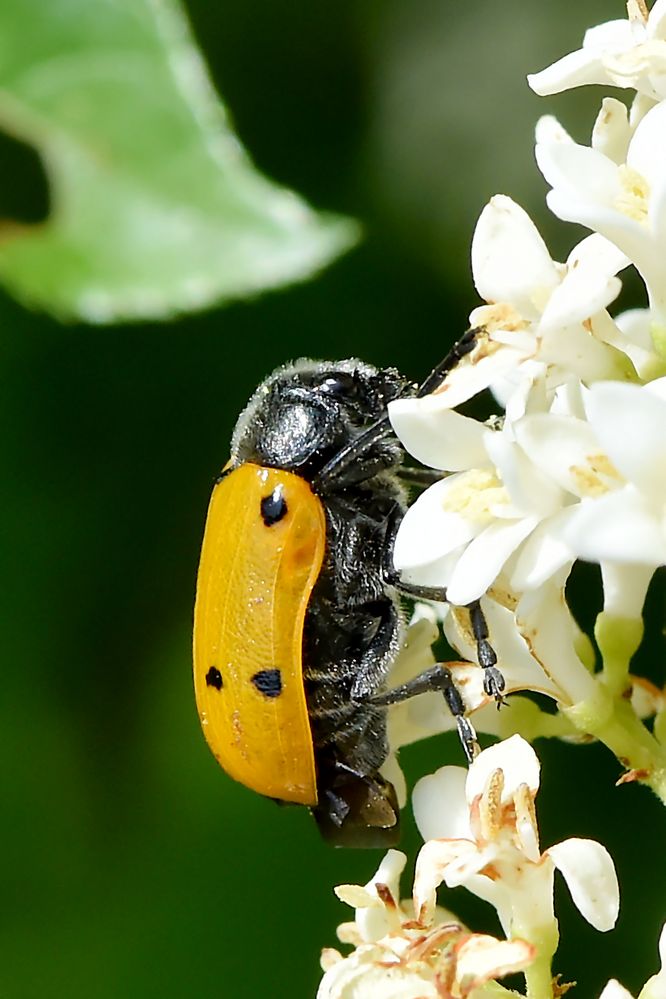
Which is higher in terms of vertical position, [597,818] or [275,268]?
[275,268]

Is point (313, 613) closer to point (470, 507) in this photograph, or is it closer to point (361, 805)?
point (361, 805)

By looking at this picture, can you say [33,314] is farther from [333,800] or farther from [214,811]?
[333,800]

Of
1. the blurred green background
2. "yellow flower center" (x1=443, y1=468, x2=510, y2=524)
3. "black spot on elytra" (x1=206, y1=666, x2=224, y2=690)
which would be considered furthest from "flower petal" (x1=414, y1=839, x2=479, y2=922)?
the blurred green background

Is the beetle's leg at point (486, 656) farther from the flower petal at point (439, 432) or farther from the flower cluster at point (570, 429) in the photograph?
the flower petal at point (439, 432)

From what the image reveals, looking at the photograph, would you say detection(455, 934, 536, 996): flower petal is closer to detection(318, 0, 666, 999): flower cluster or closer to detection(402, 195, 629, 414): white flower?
detection(318, 0, 666, 999): flower cluster

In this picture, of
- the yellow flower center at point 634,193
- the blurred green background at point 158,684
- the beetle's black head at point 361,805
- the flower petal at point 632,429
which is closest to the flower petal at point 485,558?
the flower petal at point 632,429

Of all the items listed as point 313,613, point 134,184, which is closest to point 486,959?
point 313,613

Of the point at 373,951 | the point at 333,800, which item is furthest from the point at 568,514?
the point at 333,800
